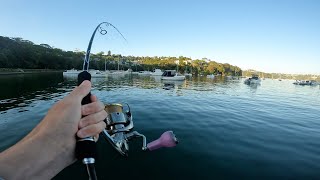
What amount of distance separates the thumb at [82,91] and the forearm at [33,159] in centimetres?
37

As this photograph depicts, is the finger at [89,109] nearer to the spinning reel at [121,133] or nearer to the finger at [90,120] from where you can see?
the finger at [90,120]

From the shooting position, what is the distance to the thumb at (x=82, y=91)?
170cm

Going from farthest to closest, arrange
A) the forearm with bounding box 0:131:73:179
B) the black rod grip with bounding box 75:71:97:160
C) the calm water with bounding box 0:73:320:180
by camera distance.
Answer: the calm water with bounding box 0:73:320:180
the black rod grip with bounding box 75:71:97:160
the forearm with bounding box 0:131:73:179

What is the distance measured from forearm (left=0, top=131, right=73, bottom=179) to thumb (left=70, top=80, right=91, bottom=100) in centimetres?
37

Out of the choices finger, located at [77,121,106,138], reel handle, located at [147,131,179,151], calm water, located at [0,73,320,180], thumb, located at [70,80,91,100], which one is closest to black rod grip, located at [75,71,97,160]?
finger, located at [77,121,106,138]

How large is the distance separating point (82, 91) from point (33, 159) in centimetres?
58

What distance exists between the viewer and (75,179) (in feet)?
19.6

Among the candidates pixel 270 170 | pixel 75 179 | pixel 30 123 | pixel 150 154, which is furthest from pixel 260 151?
pixel 30 123

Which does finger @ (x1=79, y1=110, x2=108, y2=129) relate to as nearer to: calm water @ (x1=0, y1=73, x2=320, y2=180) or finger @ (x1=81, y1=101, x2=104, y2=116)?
finger @ (x1=81, y1=101, x2=104, y2=116)

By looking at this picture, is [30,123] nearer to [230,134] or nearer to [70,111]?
[230,134]

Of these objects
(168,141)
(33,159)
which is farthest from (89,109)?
(168,141)

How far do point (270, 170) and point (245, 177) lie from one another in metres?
1.07

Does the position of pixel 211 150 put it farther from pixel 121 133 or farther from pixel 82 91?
pixel 82 91

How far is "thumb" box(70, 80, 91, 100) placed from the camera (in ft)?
5.59
